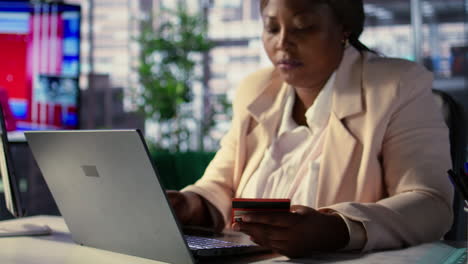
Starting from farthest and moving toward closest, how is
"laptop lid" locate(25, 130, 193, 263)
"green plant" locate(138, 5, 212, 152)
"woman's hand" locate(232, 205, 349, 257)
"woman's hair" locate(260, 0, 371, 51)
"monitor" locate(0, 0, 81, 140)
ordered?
"green plant" locate(138, 5, 212, 152)
"monitor" locate(0, 0, 81, 140)
"woman's hair" locate(260, 0, 371, 51)
"woman's hand" locate(232, 205, 349, 257)
"laptop lid" locate(25, 130, 193, 263)

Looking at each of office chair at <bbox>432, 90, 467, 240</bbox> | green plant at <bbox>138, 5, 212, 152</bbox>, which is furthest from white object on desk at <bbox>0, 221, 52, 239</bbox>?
green plant at <bbox>138, 5, 212, 152</bbox>

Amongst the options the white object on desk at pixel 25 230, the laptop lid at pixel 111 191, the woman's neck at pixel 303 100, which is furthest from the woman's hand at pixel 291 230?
the woman's neck at pixel 303 100

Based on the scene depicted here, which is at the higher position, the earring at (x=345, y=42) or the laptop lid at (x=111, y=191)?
the earring at (x=345, y=42)

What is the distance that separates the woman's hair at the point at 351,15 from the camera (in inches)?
64.9

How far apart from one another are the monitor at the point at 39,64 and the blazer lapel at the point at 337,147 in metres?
2.25

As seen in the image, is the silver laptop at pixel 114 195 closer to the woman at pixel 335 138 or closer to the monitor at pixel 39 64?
the woman at pixel 335 138

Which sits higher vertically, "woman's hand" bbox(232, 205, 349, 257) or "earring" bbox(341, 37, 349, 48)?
"earring" bbox(341, 37, 349, 48)

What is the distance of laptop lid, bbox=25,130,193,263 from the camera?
35.6 inches

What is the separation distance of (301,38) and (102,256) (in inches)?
31.2

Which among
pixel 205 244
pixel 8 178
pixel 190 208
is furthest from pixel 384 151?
pixel 8 178

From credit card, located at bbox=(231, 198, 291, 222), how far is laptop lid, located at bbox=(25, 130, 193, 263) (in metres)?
0.11

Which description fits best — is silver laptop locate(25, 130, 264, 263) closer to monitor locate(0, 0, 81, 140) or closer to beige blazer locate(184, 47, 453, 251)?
beige blazer locate(184, 47, 453, 251)

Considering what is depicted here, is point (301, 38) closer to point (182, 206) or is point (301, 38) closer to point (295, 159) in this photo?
point (295, 159)

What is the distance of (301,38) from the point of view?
160cm
